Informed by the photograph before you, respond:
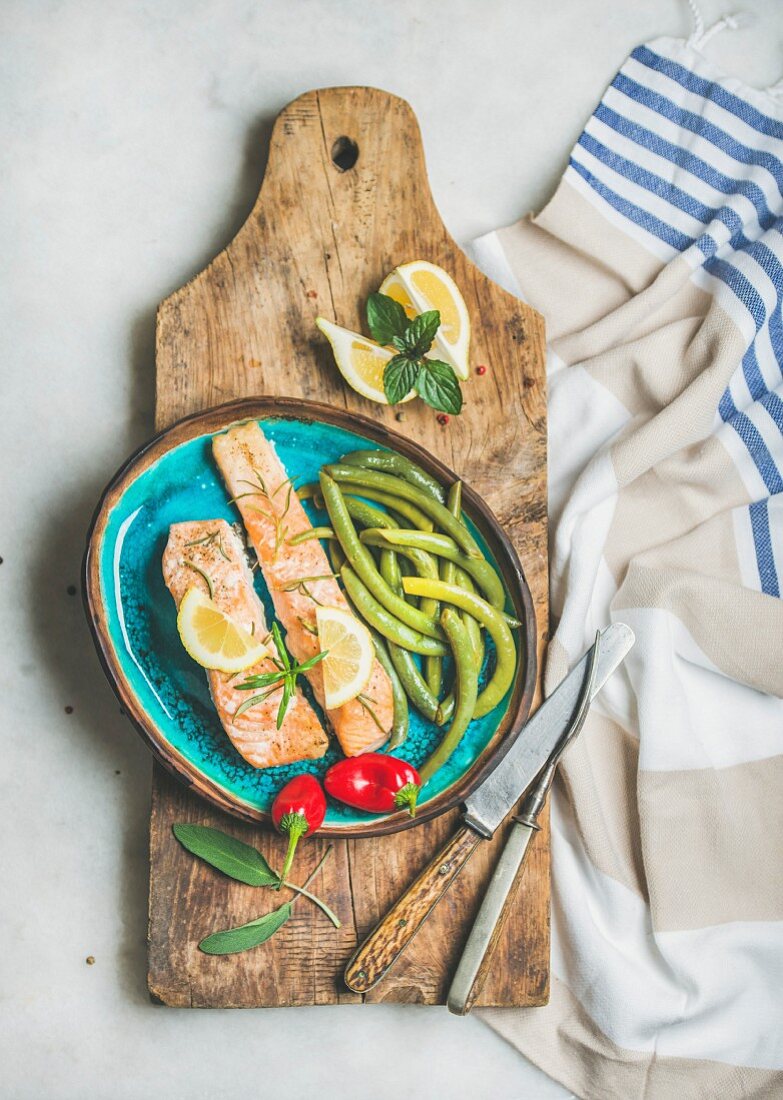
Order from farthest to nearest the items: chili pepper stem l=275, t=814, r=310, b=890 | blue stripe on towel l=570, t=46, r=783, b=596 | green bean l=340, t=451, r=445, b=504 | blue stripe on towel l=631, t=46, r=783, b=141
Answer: blue stripe on towel l=631, t=46, r=783, b=141
blue stripe on towel l=570, t=46, r=783, b=596
green bean l=340, t=451, r=445, b=504
chili pepper stem l=275, t=814, r=310, b=890

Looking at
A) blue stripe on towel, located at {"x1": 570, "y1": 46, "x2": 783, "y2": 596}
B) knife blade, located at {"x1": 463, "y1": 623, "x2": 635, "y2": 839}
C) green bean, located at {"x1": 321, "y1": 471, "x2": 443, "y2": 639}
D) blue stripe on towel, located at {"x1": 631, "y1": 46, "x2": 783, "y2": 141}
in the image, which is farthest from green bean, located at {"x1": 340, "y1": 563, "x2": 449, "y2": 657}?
blue stripe on towel, located at {"x1": 631, "y1": 46, "x2": 783, "y2": 141}

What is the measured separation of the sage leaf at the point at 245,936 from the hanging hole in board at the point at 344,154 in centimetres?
214

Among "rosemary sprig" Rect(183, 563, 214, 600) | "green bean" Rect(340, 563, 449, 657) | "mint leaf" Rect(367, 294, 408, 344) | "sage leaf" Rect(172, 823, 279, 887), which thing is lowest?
"sage leaf" Rect(172, 823, 279, 887)

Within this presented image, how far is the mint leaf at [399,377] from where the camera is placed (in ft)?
8.59

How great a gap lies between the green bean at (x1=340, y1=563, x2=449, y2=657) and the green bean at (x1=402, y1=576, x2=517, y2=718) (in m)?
0.04

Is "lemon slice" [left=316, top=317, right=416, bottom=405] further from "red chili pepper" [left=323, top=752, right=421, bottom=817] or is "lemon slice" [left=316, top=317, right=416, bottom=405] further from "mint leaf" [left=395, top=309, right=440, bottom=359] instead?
"red chili pepper" [left=323, top=752, right=421, bottom=817]

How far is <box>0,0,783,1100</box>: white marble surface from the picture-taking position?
291 centimetres

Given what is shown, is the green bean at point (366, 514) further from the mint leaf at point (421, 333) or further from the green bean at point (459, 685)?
the mint leaf at point (421, 333)

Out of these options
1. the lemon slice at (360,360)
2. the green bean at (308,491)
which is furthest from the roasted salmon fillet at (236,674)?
the lemon slice at (360,360)

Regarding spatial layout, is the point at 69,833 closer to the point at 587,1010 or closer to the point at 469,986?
the point at 469,986

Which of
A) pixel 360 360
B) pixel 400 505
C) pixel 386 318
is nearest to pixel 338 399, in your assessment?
pixel 360 360

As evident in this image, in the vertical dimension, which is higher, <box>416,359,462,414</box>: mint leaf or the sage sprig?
<box>416,359,462,414</box>: mint leaf

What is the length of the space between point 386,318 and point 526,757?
127 cm

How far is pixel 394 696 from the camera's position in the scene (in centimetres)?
263
